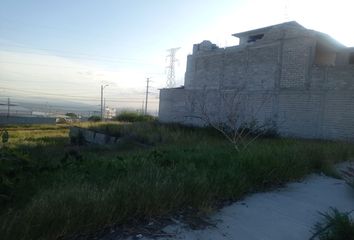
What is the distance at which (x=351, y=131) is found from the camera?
62.2 feet

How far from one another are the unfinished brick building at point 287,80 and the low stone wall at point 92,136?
238 inches

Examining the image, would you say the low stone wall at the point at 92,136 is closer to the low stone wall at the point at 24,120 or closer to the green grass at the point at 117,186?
the green grass at the point at 117,186

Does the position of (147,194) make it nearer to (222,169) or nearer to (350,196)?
(222,169)

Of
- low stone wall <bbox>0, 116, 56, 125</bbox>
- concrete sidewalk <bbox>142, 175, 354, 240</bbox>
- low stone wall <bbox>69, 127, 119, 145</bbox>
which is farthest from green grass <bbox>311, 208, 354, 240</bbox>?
low stone wall <bbox>0, 116, 56, 125</bbox>

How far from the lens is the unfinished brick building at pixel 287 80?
1973 centimetres

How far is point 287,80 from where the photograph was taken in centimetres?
2255

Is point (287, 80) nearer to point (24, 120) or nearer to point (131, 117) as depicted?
point (131, 117)

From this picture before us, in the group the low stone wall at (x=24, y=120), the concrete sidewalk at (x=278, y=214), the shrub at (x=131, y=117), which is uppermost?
the shrub at (x=131, y=117)

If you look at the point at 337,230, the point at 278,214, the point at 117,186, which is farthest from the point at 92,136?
the point at 337,230

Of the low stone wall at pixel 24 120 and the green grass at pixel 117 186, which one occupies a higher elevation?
the green grass at pixel 117 186

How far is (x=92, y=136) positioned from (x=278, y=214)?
22.0 m

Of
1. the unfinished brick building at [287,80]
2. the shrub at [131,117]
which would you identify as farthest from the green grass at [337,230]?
the shrub at [131,117]

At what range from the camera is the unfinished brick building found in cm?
1973

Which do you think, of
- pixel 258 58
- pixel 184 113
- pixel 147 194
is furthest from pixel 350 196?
pixel 184 113
